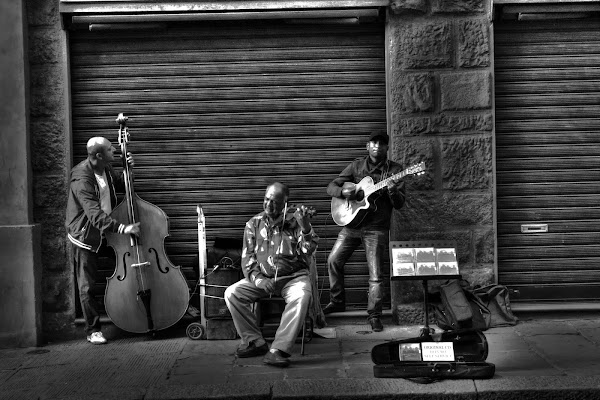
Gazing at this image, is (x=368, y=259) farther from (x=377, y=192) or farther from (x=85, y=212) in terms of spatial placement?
(x=85, y=212)

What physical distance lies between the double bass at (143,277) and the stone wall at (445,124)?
2.26 metres

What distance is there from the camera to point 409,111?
796 cm

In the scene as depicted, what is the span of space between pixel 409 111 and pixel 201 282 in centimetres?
267

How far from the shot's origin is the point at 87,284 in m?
7.67

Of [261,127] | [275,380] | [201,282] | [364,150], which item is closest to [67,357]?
[201,282]

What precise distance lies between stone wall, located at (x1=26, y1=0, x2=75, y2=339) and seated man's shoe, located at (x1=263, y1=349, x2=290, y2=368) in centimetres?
265

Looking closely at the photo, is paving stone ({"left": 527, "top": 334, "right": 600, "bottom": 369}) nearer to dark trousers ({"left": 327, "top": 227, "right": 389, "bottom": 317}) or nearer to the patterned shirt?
dark trousers ({"left": 327, "top": 227, "right": 389, "bottom": 317})

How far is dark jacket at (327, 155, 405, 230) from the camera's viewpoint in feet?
24.8

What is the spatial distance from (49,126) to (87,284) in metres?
1.65

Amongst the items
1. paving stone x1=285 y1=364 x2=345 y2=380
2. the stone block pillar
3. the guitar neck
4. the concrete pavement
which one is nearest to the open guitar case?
the concrete pavement

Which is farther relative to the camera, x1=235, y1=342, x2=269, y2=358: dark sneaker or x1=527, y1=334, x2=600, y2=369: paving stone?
x1=235, y1=342, x2=269, y2=358: dark sneaker

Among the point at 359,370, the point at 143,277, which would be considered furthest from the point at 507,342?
the point at 143,277

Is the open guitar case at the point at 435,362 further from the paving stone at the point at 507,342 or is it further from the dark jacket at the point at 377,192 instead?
the dark jacket at the point at 377,192

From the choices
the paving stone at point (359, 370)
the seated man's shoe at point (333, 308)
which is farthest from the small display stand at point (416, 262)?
the seated man's shoe at point (333, 308)
